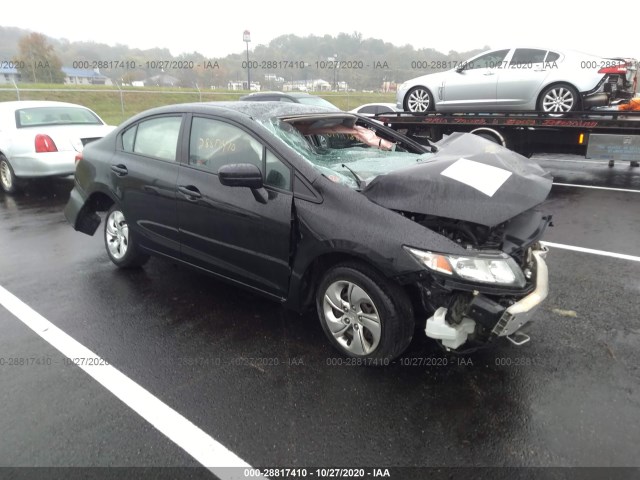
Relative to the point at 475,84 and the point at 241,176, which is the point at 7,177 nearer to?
the point at 241,176

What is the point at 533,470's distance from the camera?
2225mm

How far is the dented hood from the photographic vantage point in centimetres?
274

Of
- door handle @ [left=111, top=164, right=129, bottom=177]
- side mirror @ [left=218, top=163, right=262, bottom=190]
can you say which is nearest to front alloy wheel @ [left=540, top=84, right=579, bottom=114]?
side mirror @ [left=218, top=163, right=262, bottom=190]

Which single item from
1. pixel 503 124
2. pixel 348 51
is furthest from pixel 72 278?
pixel 348 51

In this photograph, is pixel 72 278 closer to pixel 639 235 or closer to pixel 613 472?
pixel 613 472

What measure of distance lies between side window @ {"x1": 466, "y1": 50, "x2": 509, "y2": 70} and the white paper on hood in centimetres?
693

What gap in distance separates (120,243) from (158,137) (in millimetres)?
1192

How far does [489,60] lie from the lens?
360 inches

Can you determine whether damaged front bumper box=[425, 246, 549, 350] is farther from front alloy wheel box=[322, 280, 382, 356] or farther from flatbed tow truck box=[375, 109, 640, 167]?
flatbed tow truck box=[375, 109, 640, 167]

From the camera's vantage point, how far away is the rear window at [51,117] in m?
8.08

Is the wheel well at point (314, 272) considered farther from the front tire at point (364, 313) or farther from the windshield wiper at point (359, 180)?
the windshield wiper at point (359, 180)

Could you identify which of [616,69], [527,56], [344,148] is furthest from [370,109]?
[344,148]

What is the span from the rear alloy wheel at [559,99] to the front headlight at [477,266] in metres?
6.80

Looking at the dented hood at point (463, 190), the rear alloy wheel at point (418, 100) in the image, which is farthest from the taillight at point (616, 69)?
the dented hood at point (463, 190)
